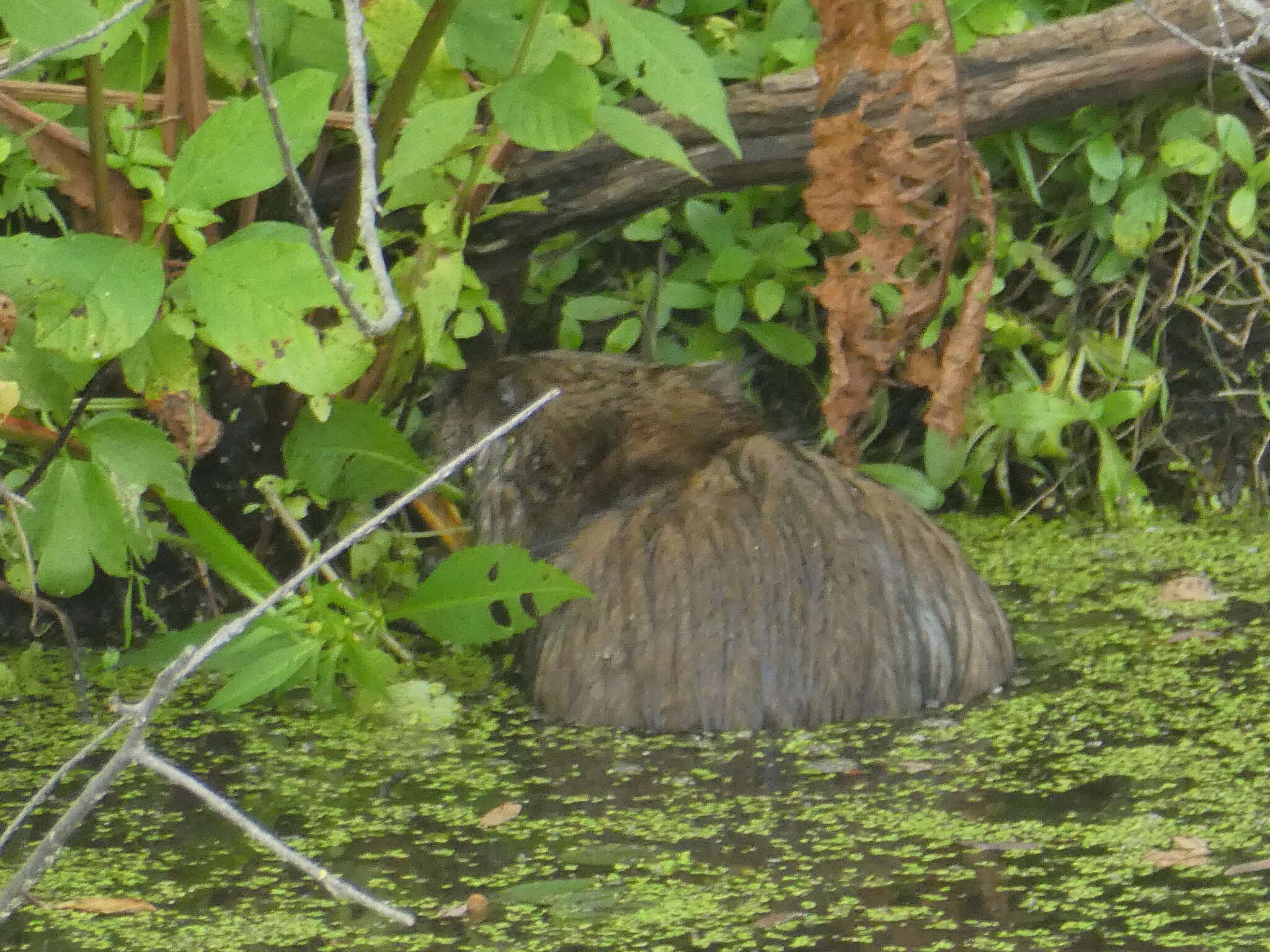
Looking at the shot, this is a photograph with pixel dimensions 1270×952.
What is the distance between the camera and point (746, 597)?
2.28m

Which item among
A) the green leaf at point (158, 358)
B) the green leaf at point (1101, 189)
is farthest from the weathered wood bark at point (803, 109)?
the green leaf at point (158, 358)

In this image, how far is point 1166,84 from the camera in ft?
10.2

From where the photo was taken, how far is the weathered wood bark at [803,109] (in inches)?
112

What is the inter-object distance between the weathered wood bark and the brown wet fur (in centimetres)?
45

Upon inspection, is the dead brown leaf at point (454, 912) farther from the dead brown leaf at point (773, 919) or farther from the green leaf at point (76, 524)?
the green leaf at point (76, 524)

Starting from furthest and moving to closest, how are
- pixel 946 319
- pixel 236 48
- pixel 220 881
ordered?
1. pixel 946 319
2. pixel 236 48
3. pixel 220 881

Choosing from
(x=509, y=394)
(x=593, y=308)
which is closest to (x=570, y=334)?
(x=593, y=308)

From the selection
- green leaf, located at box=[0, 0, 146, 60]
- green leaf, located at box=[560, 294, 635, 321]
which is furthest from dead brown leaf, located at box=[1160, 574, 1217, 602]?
green leaf, located at box=[0, 0, 146, 60]

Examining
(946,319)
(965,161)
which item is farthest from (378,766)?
(946,319)

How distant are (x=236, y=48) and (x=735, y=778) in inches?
52.1

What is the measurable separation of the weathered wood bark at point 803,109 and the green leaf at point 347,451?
18.7 inches

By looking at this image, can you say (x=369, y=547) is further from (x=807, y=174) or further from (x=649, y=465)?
(x=807, y=174)

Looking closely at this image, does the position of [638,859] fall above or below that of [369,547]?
below

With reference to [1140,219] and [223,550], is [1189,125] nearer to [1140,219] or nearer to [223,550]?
[1140,219]
